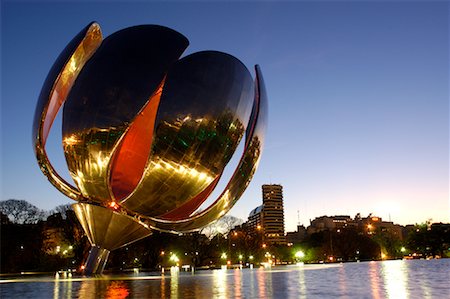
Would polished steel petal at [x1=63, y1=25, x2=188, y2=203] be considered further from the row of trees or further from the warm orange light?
the row of trees

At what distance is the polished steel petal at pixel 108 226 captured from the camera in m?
13.3

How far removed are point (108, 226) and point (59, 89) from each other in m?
4.45

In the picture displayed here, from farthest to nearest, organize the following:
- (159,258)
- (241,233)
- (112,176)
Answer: (241,233) < (159,258) < (112,176)

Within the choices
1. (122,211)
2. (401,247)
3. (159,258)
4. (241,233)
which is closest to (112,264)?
(159,258)

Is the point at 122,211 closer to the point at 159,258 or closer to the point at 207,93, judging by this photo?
the point at 207,93

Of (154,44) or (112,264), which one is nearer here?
(154,44)

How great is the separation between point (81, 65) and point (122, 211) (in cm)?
464

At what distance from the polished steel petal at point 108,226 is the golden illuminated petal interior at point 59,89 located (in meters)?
0.67

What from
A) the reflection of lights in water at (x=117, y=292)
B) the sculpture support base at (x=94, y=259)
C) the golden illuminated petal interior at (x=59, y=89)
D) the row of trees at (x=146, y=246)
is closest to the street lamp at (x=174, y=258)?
the row of trees at (x=146, y=246)

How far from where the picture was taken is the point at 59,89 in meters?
13.0

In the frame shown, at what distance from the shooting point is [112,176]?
12828mm

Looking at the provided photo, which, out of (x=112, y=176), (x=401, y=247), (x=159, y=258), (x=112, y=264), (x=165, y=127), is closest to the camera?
(x=165, y=127)

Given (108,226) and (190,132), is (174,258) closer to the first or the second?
(108,226)

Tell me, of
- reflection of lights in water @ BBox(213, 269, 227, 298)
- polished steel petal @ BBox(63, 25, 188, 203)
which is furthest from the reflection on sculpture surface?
reflection of lights in water @ BBox(213, 269, 227, 298)
